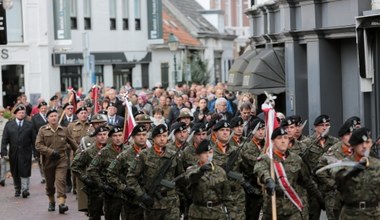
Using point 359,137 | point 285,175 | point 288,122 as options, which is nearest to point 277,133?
point 285,175

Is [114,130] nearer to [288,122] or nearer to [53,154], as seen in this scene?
[288,122]

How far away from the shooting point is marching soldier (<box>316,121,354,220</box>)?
502 inches

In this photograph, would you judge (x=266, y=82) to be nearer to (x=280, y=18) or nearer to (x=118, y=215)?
(x=280, y=18)

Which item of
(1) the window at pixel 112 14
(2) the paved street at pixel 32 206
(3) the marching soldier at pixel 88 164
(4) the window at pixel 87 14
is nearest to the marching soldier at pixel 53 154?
(2) the paved street at pixel 32 206

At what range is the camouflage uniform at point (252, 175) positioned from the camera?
577 inches

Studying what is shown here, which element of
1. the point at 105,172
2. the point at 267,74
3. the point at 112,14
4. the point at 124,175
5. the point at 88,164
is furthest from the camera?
the point at 112,14

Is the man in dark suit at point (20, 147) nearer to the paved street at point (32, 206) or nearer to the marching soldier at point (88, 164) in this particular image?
the paved street at point (32, 206)

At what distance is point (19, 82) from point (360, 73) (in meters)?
24.4

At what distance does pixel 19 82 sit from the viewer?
40.4 meters

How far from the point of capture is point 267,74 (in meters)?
22.4

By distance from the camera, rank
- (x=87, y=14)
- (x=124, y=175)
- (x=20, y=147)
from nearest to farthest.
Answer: (x=124, y=175)
(x=20, y=147)
(x=87, y=14)

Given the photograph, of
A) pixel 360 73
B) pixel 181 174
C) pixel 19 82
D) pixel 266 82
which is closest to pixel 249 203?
pixel 181 174

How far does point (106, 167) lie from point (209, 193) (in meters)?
3.11

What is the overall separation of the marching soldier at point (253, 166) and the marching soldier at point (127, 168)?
1498 millimetres
